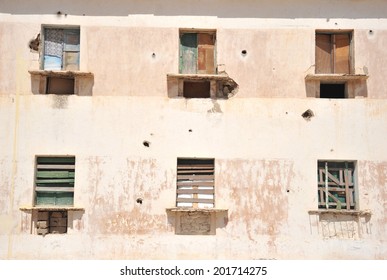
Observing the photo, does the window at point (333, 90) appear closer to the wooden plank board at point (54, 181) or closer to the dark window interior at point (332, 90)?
the dark window interior at point (332, 90)

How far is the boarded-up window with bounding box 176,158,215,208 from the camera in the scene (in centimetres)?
1204

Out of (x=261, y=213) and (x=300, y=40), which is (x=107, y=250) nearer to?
(x=261, y=213)

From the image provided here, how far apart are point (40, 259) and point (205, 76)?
4815mm

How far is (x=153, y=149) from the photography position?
12.1 meters

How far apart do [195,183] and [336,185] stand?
2821 millimetres

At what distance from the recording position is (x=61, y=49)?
41.1 ft

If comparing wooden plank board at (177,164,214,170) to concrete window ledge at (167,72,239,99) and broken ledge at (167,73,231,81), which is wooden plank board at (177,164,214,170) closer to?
concrete window ledge at (167,72,239,99)

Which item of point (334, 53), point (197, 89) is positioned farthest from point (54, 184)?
point (334, 53)

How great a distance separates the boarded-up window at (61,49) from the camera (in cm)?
1248

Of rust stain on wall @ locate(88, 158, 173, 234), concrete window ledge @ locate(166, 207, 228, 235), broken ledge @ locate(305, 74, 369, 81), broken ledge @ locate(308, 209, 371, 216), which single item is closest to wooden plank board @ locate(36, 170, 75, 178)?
rust stain on wall @ locate(88, 158, 173, 234)

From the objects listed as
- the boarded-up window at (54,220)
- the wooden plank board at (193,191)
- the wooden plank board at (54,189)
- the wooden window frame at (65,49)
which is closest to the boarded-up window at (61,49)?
the wooden window frame at (65,49)

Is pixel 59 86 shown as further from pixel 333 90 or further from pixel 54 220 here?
pixel 333 90
